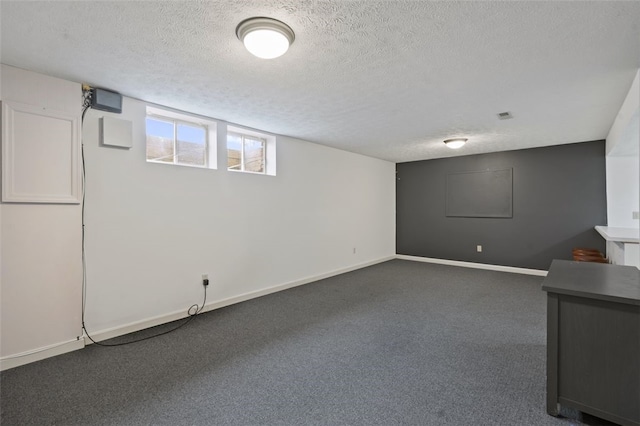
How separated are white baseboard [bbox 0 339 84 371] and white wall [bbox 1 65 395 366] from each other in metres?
0.06

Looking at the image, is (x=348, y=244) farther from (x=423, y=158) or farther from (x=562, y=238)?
(x=562, y=238)

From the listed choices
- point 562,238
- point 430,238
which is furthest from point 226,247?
point 562,238

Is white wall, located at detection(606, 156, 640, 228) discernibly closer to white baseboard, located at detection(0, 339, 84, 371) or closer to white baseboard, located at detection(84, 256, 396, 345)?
white baseboard, located at detection(84, 256, 396, 345)

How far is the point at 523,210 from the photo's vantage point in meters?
5.66

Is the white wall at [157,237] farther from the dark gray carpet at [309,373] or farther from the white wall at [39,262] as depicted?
the dark gray carpet at [309,373]

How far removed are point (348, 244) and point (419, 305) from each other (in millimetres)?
2304

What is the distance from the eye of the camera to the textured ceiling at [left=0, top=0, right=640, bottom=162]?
1723mm

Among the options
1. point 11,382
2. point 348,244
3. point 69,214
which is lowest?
point 11,382

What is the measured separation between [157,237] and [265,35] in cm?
246

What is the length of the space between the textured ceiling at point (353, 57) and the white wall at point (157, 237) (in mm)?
738

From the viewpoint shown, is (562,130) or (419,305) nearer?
(419,305)

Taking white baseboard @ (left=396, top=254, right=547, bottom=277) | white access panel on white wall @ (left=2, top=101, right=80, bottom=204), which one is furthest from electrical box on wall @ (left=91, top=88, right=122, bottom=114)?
white baseboard @ (left=396, top=254, right=547, bottom=277)

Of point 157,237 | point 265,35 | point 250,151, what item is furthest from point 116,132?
point 265,35

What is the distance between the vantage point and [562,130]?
14.2 feet
